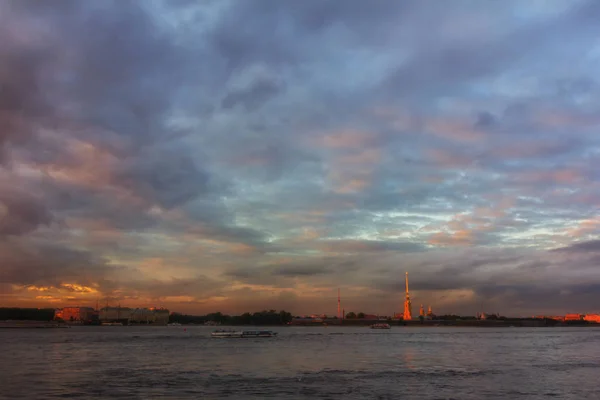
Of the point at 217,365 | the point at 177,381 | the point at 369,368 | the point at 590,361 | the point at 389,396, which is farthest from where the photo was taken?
the point at 590,361

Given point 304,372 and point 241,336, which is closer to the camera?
point 304,372

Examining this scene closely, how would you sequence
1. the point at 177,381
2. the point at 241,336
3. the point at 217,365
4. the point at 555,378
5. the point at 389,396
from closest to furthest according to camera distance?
the point at 389,396 < the point at 177,381 < the point at 555,378 < the point at 217,365 < the point at 241,336

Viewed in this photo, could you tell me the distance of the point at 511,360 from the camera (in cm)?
6888

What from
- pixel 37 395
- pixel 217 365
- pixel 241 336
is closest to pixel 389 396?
pixel 37 395

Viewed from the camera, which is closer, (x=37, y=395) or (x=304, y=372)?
(x=37, y=395)

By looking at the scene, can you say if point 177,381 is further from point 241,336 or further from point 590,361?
point 241,336

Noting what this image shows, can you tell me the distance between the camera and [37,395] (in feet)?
122

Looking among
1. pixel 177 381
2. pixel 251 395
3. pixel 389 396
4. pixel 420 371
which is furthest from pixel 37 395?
pixel 420 371

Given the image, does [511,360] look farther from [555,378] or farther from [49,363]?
[49,363]

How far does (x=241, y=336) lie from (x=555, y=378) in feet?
363

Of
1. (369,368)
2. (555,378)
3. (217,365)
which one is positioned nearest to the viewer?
(555,378)

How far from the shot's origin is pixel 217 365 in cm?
6069

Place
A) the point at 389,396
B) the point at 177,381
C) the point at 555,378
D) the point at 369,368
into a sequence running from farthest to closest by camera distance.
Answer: the point at 369,368, the point at 555,378, the point at 177,381, the point at 389,396

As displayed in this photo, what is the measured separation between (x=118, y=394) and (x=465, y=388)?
84.0 ft
